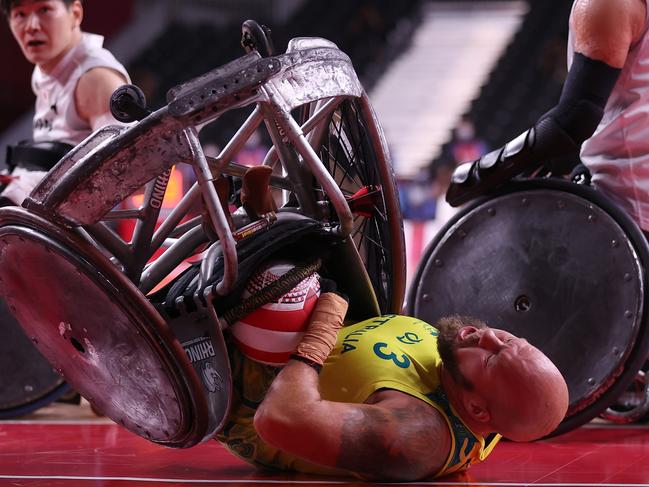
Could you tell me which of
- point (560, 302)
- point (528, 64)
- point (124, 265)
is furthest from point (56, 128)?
point (528, 64)

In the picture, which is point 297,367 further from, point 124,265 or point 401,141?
point 401,141

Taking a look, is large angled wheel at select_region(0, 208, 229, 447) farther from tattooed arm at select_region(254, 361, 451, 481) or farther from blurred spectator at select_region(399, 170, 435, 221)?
blurred spectator at select_region(399, 170, 435, 221)

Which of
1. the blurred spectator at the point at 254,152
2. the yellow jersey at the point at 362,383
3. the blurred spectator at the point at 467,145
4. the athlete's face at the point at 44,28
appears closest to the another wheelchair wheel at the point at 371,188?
the yellow jersey at the point at 362,383

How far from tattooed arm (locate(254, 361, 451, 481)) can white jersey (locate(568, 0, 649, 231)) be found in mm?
1503

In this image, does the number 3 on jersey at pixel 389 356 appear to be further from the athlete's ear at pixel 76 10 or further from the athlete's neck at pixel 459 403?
the athlete's ear at pixel 76 10

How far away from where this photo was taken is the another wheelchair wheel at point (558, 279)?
349 cm

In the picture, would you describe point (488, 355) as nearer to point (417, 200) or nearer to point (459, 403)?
point (459, 403)

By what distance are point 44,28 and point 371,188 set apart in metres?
2.09

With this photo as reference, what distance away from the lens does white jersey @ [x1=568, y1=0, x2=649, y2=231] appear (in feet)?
12.2

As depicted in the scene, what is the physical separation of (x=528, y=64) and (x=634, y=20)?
12.3 metres

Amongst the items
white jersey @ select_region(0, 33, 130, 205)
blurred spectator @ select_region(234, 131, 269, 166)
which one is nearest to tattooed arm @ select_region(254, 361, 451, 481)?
white jersey @ select_region(0, 33, 130, 205)

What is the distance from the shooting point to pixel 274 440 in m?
2.52

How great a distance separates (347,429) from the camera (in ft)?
8.25

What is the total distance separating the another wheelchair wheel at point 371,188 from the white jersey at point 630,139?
37.0 inches
